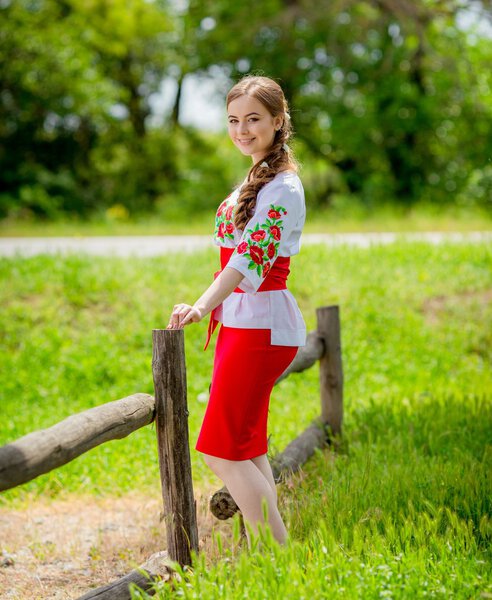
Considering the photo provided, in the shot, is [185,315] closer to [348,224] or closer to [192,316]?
[192,316]

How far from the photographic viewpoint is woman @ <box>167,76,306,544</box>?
117 inches

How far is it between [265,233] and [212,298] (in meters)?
0.30

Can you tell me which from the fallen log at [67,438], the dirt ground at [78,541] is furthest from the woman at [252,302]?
the dirt ground at [78,541]

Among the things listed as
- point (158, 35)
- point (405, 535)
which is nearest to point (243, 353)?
point (405, 535)

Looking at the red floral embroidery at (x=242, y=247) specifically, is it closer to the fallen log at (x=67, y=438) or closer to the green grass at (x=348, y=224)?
the fallen log at (x=67, y=438)

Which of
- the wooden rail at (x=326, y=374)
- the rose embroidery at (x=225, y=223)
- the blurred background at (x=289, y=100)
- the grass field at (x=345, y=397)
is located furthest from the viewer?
the blurred background at (x=289, y=100)

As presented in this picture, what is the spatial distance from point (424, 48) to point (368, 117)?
6.89ft

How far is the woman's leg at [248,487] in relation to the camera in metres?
3.10

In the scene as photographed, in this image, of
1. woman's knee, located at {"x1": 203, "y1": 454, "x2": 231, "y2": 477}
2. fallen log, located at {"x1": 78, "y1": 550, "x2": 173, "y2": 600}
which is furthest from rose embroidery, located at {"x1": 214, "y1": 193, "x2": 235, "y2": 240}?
fallen log, located at {"x1": 78, "y1": 550, "x2": 173, "y2": 600}

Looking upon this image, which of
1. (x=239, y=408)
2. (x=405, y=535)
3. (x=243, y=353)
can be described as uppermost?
(x=243, y=353)

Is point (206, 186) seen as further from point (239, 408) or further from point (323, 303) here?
point (239, 408)

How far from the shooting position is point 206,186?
19.9 metres

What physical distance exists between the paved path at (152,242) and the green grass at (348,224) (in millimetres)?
645

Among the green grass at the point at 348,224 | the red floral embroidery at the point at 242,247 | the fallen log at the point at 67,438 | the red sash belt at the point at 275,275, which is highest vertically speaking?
the green grass at the point at 348,224
